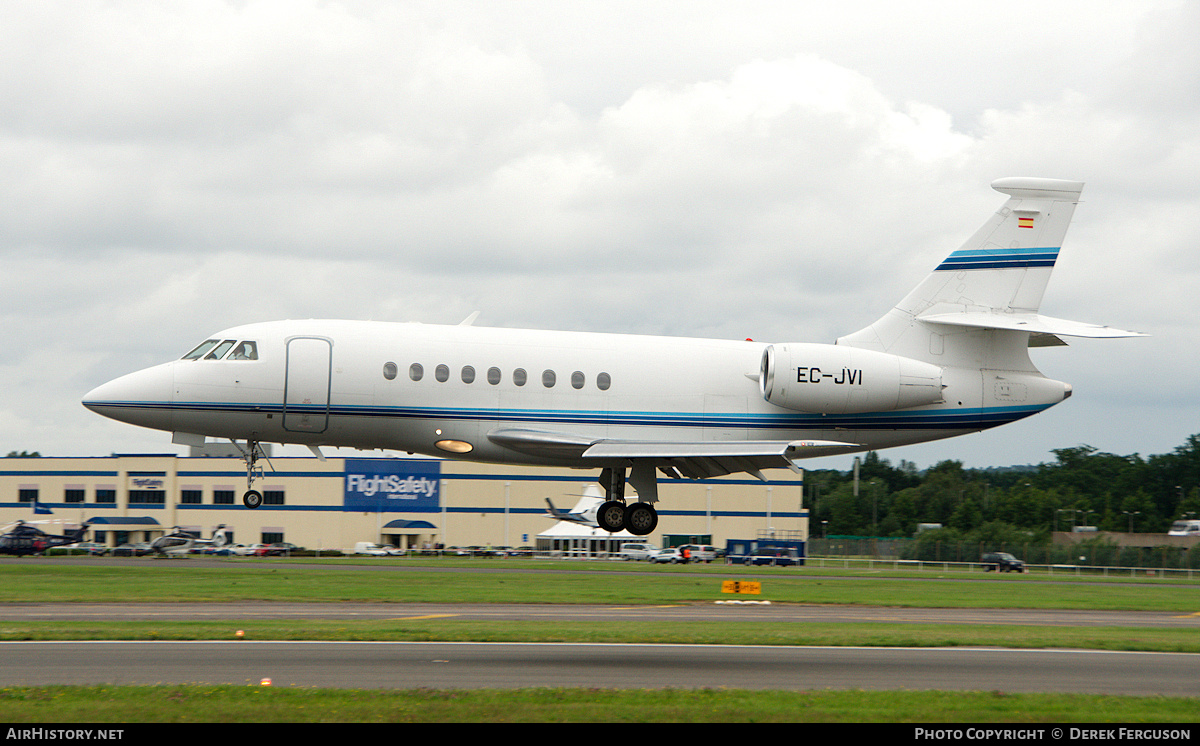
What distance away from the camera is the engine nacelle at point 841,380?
2570cm

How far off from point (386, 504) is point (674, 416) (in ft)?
223

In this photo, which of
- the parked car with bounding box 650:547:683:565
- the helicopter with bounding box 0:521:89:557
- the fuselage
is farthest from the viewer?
the parked car with bounding box 650:547:683:565

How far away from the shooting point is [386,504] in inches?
3553

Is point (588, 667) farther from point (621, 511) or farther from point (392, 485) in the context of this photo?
point (392, 485)

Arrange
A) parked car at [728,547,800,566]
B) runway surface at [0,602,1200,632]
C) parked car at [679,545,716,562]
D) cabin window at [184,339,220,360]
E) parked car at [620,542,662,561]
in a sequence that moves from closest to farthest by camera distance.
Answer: cabin window at [184,339,220,360] → runway surface at [0,602,1200,632] → parked car at [728,547,800,566] → parked car at [620,542,662,561] → parked car at [679,545,716,562]

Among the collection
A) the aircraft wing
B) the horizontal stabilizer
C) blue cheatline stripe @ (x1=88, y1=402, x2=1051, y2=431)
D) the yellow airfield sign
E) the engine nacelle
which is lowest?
the yellow airfield sign

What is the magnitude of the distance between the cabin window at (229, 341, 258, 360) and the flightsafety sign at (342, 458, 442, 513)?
66.4m

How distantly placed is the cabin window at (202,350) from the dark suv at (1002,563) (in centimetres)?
5786

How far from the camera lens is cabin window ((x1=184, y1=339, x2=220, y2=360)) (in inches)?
969

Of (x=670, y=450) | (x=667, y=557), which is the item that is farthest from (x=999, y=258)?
(x=667, y=557)

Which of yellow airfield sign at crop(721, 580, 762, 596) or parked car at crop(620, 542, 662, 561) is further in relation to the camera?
parked car at crop(620, 542, 662, 561)

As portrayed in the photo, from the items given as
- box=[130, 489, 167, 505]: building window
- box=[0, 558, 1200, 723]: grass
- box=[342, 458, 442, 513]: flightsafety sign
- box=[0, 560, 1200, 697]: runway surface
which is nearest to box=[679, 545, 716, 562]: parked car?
box=[0, 558, 1200, 723]: grass

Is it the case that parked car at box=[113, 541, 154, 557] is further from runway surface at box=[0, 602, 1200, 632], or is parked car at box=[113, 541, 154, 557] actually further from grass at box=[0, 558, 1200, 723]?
runway surface at box=[0, 602, 1200, 632]

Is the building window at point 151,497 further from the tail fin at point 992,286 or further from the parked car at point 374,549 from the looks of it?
the tail fin at point 992,286
